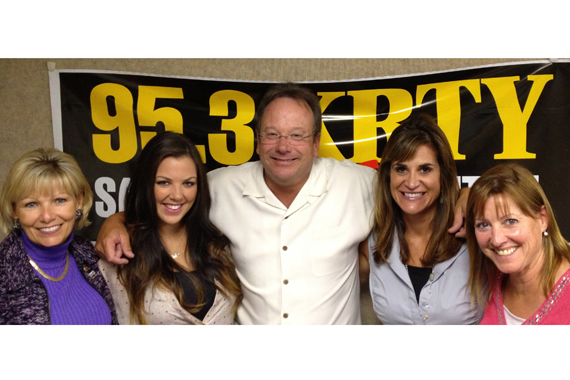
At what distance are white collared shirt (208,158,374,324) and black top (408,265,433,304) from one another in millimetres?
308

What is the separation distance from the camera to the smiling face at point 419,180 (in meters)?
2.22

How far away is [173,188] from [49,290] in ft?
2.22

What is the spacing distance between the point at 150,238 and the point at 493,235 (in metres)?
1.54

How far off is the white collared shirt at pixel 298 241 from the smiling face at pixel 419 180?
0.87 ft

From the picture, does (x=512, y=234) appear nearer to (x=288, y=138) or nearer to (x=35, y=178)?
(x=288, y=138)

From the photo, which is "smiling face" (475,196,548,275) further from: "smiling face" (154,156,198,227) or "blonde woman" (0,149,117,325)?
"blonde woman" (0,149,117,325)

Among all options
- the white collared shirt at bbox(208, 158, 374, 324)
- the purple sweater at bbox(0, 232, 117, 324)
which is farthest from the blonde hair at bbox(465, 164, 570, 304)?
the purple sweater at bbox(0, 232, 117, 324)

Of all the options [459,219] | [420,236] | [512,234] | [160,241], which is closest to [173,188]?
[160,241]

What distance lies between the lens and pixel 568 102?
2.92 metres

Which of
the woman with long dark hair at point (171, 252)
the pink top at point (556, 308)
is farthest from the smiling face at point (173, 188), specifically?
the pink top at point (556, 308)

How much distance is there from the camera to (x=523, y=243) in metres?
1.93

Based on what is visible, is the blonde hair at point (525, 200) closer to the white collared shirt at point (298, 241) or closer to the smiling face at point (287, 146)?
the white collared shirt at point (298, 241)

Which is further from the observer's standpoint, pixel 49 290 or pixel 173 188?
pixel 173 188

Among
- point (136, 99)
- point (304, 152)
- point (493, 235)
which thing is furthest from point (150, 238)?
point (493, 235)
